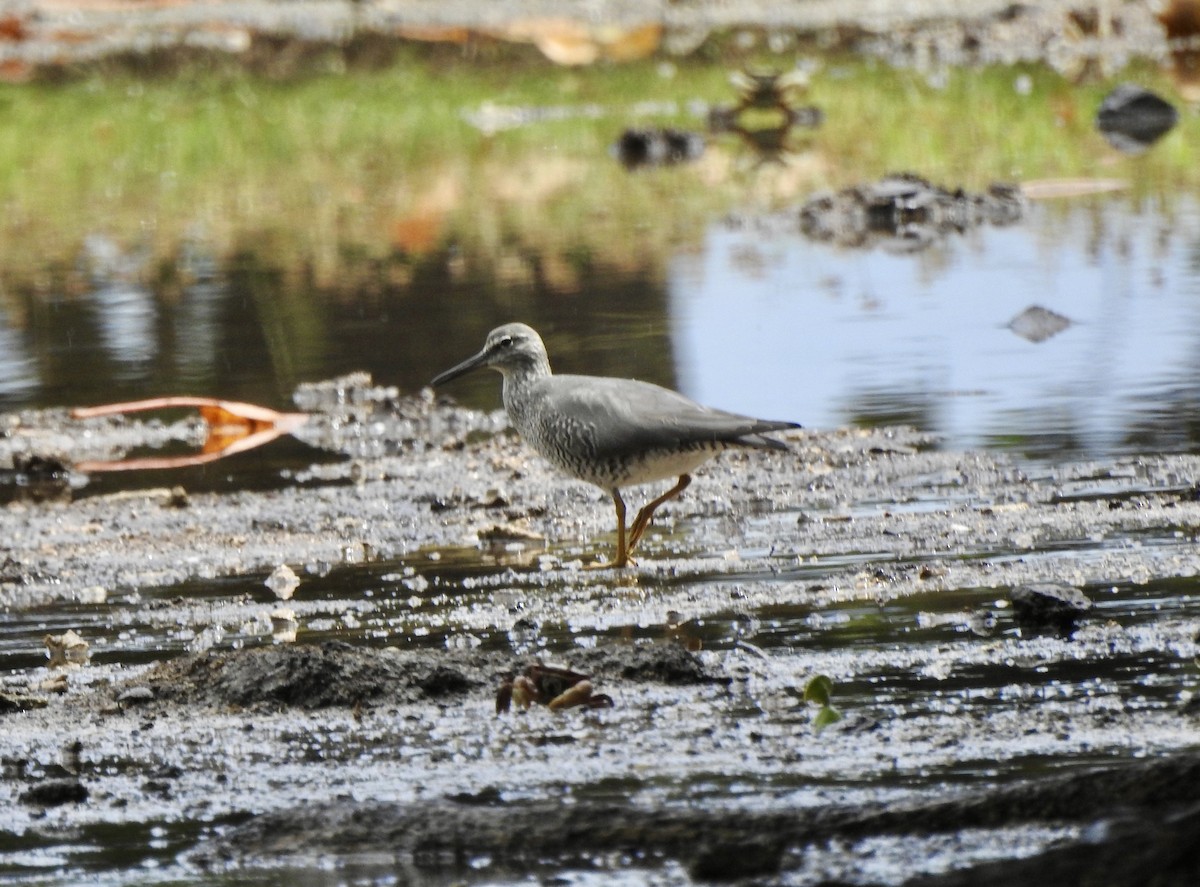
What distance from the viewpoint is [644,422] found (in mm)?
6719

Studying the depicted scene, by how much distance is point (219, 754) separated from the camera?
485 centimetres

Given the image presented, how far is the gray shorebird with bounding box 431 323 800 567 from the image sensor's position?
6.66 meters

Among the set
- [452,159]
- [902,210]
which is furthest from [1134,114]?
[452,159]

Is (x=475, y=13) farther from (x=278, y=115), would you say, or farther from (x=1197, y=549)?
(x=1197, y=549)

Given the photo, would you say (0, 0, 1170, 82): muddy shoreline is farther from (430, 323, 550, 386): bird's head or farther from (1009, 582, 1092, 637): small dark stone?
(1009, 582, 1092, 637): small dark stone

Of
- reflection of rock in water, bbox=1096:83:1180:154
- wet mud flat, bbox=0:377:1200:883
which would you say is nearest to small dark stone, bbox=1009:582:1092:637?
wet mud flat, bbox=0:377:1200:883

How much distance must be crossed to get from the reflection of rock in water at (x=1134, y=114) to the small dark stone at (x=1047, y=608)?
1365 centimetres

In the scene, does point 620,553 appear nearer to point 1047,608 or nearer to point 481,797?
point 1047,608

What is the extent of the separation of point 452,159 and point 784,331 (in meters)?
8.86

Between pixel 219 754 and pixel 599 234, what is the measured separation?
10.0m

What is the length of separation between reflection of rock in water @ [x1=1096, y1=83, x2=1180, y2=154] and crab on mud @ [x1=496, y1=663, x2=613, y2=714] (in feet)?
47.5

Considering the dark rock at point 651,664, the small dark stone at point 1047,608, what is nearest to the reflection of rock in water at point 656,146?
the small dark stone at point 1047,608

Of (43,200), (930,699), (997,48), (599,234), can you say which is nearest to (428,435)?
(930,699)

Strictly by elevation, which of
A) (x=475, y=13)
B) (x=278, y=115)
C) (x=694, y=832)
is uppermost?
(x=475, y=13)
